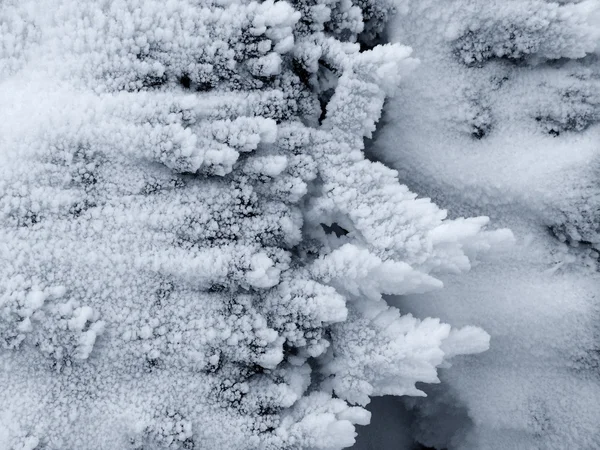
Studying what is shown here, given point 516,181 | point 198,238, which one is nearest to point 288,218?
point 198,238

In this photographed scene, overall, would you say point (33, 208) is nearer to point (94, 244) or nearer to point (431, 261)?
point (94, 244)

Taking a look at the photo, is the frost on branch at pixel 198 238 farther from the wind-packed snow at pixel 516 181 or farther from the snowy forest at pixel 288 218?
the wind-packed snow at pixel 516 181

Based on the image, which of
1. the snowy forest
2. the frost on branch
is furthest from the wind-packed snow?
the frost on branch

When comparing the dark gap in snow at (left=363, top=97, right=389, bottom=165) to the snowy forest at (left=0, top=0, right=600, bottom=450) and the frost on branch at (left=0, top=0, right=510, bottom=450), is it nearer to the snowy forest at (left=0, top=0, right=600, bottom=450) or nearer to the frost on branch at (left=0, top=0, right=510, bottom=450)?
the snowy forest at (left=0, top=0, right=600, bottom=450)

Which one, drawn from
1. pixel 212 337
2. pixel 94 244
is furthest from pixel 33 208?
pixel 212 337

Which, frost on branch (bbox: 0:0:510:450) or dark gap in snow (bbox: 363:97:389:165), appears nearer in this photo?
frost on branch (bbox: 0:0:510:450)
